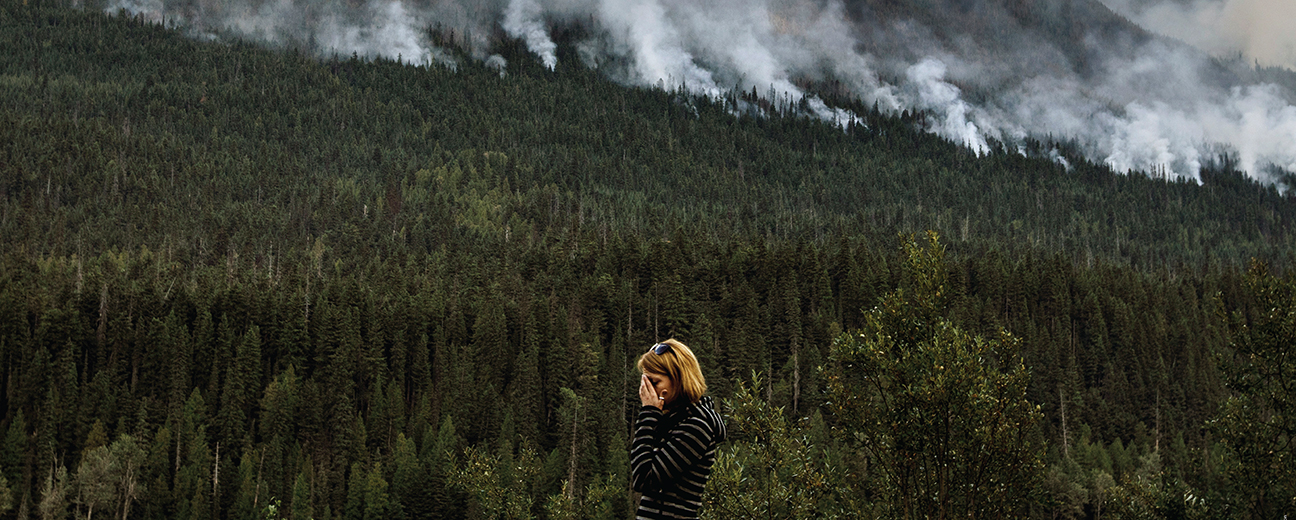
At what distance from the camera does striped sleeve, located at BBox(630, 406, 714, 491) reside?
990 centimetres

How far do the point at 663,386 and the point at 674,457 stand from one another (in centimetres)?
68

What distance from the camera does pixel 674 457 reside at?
9898 millimetres

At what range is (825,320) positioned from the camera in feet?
559

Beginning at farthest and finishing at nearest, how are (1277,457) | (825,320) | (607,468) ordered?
1. (825,320)
2. (607,468)
3. (1277,457)

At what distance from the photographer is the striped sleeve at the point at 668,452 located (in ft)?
32.5

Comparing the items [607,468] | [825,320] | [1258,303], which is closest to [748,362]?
[825,320]

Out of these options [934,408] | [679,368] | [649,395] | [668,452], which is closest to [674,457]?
[668,452]

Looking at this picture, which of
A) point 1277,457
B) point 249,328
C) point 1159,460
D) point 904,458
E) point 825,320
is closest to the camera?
point 904,458

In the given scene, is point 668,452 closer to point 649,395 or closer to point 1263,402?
point 649,395

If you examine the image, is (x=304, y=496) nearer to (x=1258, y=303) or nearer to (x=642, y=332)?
(x=642, y=332)

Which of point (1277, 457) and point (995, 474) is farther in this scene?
point (1277, 457)

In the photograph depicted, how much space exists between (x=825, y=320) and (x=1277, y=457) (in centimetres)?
14084

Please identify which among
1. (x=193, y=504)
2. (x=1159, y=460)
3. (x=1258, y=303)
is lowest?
(x=193, y=504)

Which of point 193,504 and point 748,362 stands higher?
point 748,362
